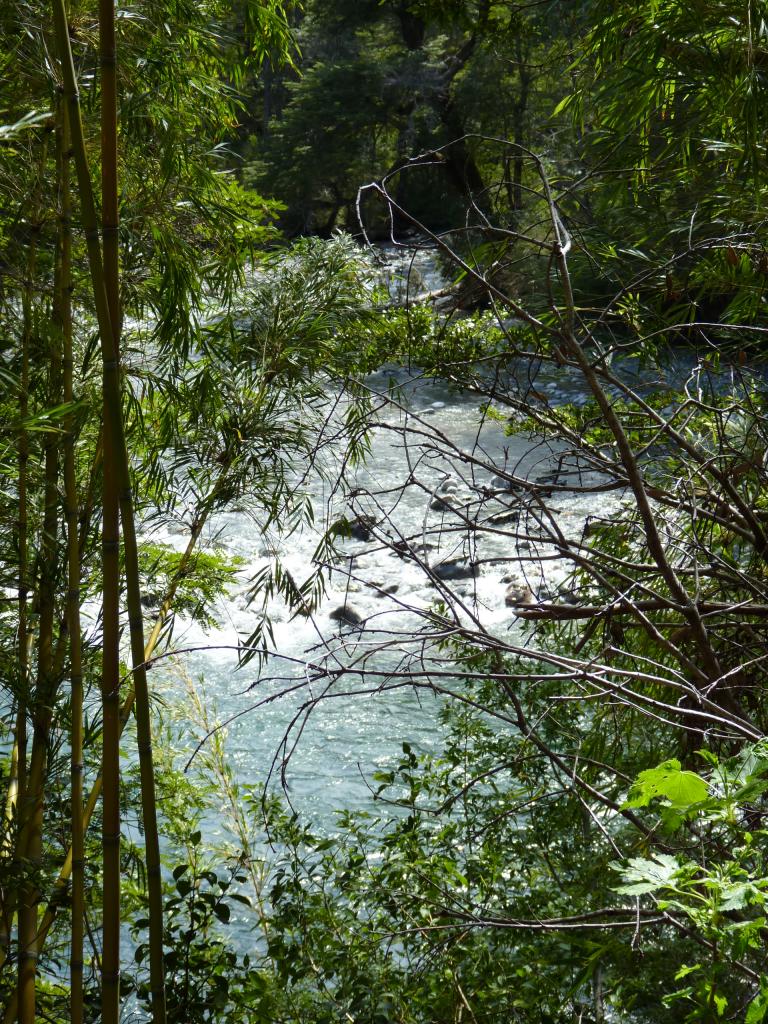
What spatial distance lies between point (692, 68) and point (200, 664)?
3.88 metres

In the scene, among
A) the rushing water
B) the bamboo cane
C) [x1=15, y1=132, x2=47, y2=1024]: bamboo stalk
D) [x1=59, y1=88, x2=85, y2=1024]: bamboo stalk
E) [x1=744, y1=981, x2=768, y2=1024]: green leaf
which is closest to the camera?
[x1=744, y1=981, x2=768, y2=1024]: green leaf

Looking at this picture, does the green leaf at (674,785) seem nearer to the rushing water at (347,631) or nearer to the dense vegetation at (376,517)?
the dense vegetation at (376,517)

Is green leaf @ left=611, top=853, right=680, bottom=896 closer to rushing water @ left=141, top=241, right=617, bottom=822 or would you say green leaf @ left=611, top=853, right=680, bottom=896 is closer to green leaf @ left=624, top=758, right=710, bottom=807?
green leaf @ left=624, top=758, right=710, bottom=807

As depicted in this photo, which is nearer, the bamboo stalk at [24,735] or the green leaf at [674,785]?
the green leaf at [674,785]

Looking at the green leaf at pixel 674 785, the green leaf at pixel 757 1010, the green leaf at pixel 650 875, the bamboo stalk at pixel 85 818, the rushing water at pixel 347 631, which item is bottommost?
the green leaf at pixel 757 1010

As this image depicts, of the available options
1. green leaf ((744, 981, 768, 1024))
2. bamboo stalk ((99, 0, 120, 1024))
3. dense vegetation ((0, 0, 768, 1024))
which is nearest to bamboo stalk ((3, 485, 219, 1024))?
dense vegetation ((0, 0, 768, 1024))

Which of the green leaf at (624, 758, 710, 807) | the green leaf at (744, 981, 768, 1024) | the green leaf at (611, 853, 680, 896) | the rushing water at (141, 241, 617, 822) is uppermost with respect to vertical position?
the rushing water at (141, 241, 617, 822)

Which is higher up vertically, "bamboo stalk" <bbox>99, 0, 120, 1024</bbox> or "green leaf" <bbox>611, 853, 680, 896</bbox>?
"bamboo stalk" <bbox>99, 0, 120, 1024</bbox>

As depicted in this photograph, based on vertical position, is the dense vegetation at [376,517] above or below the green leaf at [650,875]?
above

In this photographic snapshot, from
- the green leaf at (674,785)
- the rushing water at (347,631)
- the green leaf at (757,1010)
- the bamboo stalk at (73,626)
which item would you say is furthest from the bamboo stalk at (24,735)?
the green leaf at (757,1010)

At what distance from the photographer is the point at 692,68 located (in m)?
2.07

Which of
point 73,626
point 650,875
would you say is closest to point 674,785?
point 650,875

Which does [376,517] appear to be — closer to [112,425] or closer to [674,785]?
[112,425]

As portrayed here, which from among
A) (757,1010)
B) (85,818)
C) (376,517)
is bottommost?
(757,1010)
